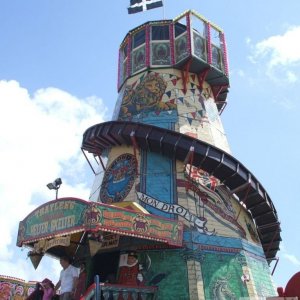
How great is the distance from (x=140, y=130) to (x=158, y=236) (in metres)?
6.91

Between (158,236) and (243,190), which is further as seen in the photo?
(243,190)

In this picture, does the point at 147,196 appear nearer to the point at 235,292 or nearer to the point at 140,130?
the point at 140,130

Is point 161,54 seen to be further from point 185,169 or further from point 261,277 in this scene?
point 261,277

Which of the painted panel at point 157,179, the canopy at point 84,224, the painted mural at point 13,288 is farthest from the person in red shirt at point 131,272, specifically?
the painted mural at point 13,288

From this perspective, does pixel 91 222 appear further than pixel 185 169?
No

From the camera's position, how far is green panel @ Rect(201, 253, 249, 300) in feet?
66.2

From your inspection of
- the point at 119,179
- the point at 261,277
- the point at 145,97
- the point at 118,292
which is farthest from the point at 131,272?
the point at 145,97

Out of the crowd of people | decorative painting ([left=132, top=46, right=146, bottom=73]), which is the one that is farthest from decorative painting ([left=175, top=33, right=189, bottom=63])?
the crowd of people

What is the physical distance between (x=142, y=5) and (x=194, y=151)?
14.6 meters

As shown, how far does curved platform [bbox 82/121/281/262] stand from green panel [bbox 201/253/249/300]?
502 cm

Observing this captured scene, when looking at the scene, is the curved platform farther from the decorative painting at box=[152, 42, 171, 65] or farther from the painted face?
the decorative painting at box=[152, 42, 171, 65]

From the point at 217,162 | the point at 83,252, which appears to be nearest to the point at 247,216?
the point at 217,162

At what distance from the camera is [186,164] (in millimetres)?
24156

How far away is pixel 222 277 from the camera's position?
20688 millimetres
